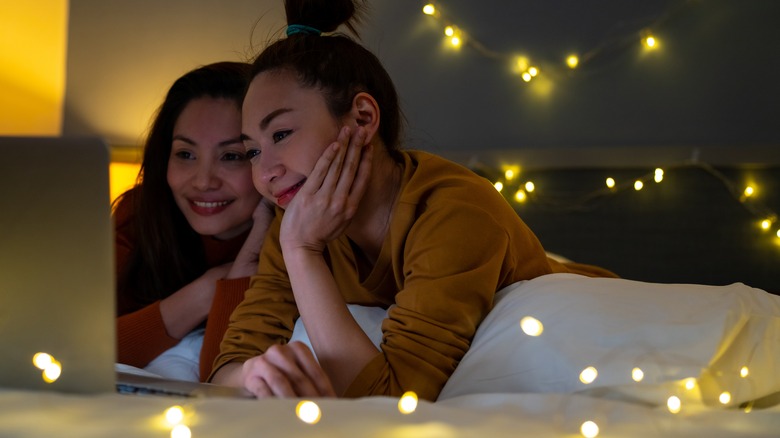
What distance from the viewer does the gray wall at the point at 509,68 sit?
2133 mm

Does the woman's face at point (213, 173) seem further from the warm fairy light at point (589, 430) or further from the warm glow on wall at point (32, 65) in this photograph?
the warm fairy light at point (589, 430)

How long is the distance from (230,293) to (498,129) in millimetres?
1097

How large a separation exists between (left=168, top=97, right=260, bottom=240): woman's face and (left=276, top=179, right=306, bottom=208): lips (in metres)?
0.40

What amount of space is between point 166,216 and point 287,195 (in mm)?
587

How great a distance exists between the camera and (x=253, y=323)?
4.25ft

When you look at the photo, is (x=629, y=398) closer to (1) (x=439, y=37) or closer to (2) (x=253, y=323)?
(2) (x=253, y=323)

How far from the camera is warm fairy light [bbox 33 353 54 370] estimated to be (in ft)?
2.08

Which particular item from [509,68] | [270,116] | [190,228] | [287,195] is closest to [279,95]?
[270,116]

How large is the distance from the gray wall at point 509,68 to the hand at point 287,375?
1.24 m

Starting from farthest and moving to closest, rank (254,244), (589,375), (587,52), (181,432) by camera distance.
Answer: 1. (587,52)
2. (254,244)
3. (589,375)
4. (181,432)

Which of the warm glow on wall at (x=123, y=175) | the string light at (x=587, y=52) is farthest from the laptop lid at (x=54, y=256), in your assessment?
the warm glow on wall at (x=123, y=175)

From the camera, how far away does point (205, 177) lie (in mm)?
1652

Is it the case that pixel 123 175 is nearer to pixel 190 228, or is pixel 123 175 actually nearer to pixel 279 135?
pixel 190 228

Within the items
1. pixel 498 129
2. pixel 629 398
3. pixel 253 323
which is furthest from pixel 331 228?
pixel 498 129
